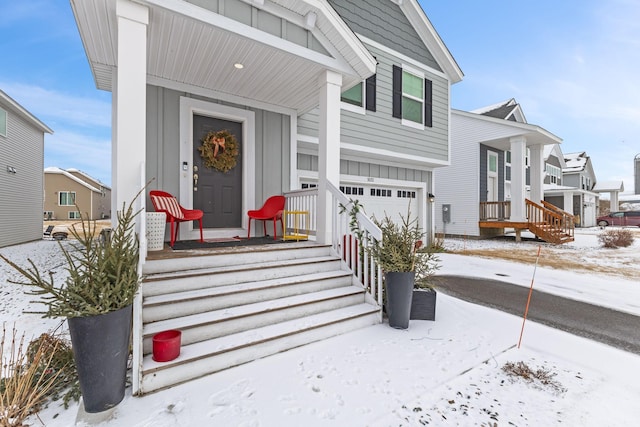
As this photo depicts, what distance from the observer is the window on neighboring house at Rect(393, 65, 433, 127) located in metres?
7.23

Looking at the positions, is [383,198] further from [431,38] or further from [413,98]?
[431,38]

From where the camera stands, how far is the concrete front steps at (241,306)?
2.22 meters

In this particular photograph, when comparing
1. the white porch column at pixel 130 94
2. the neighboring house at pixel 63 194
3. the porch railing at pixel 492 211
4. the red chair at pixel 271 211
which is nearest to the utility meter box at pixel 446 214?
the porch railing at pixel 492 211

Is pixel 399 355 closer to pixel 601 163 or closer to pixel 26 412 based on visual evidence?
pixel 26 412

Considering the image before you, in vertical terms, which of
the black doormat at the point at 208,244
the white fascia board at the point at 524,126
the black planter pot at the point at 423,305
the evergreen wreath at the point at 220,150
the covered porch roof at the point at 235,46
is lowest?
the black planter pot at the point at 423,305

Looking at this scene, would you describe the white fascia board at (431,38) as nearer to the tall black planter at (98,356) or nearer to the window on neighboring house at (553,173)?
the tall black planter at (98,356)

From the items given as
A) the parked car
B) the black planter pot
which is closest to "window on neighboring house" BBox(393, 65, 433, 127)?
the black planter pot

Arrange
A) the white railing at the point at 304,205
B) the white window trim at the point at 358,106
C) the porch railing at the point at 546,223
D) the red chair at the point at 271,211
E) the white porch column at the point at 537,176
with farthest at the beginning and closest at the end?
the white porch column at the point at 537,176 < the porch railing at the point at 546,223 < the white window trim at the point at 358,106 < the red chair at the point at 271,211 < the white railing at the point at 304,205

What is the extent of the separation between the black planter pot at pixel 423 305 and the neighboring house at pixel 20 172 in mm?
11041

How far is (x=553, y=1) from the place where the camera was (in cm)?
1113

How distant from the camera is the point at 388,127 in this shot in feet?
23.2

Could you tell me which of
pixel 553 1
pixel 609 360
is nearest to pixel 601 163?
pixel 553 1

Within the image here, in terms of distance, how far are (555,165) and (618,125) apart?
20930 mm

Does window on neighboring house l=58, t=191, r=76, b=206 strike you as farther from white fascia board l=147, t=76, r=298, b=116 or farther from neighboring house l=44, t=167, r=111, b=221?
white fascia board l=147, t=76, r=298, b=116
